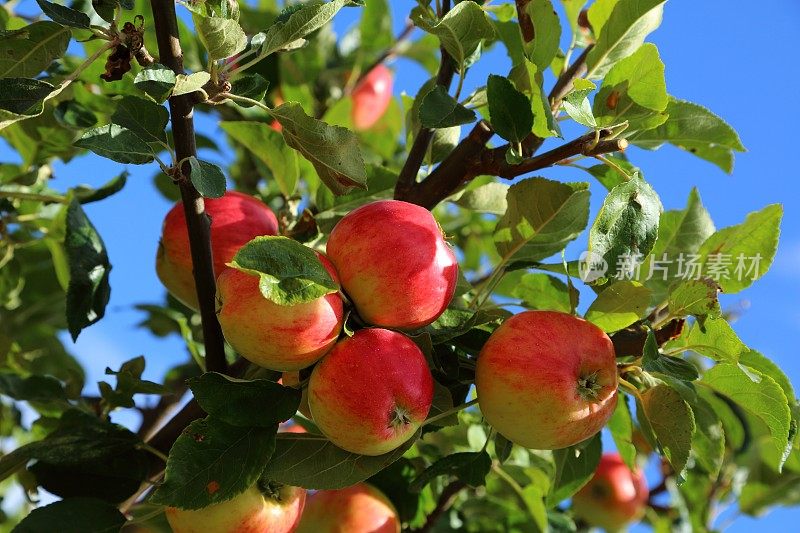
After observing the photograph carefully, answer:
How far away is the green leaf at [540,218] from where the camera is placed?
1.20m

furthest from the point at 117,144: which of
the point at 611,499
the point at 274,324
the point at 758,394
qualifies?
the point at 611,499

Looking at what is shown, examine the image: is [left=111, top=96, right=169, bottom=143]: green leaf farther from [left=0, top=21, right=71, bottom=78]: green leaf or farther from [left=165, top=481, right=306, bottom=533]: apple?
[left=165, top=481, right=306, bottom=533]: apple

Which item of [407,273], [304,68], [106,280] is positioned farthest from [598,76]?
[304,68]

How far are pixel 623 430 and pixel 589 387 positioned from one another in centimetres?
44

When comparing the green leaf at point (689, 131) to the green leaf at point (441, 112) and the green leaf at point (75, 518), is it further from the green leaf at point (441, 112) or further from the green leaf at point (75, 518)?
the green leaf at point (75, 518)

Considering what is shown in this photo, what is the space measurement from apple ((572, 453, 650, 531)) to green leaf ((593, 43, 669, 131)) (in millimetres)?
1309

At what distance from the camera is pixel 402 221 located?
1033mm

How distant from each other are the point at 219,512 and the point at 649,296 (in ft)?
1.95

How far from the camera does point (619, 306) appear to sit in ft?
3.60

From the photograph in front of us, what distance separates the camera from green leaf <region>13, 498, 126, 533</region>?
1145 millimetres

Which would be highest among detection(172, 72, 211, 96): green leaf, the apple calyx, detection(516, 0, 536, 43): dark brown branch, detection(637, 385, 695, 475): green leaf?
detection(516, 0, 536, 43): dark brown branch

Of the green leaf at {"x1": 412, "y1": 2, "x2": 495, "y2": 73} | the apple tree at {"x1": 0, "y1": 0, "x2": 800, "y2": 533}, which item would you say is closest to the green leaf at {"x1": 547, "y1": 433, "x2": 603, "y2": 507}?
the apple tree at {"x1": 0, "y1": 0, "x2": 800, "y2": 533}

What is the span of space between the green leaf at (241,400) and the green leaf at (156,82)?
0.31m

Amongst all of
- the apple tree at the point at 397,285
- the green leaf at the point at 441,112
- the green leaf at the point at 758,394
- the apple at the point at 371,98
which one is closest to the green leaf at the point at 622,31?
the apple tree at the point at 397,285
